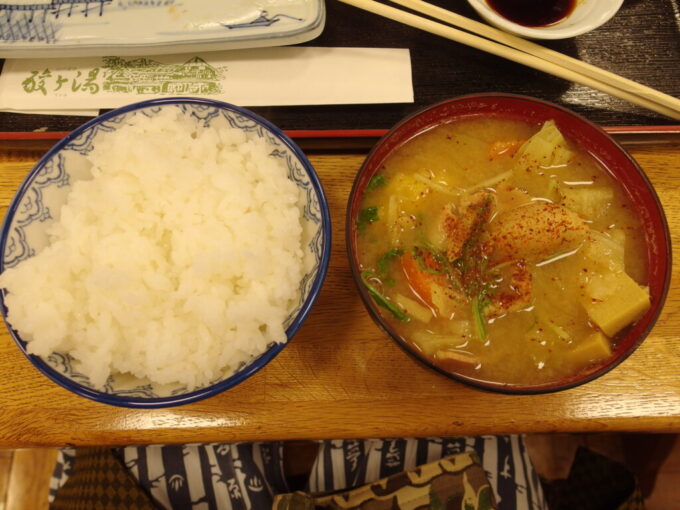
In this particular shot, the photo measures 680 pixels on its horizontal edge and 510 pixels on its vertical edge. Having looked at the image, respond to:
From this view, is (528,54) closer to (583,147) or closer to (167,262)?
(583,147)

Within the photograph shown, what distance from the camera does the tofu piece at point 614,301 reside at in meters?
1.60

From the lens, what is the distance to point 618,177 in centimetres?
182

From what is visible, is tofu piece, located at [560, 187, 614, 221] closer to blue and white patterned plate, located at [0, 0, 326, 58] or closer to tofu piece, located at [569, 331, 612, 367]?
tofu piece, located at [569, 331, 612, 367]

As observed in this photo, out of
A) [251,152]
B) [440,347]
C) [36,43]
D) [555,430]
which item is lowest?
[555,430]

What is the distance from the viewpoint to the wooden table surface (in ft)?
6.01

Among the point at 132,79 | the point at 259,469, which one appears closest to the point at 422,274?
the point at 259,469

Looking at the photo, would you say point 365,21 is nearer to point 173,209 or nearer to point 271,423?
point 173,209

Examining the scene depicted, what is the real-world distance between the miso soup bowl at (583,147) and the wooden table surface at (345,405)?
1.18ft

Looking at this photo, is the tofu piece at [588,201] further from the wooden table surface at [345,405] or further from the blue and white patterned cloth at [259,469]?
the blue and white patterned cloth at [259,469]

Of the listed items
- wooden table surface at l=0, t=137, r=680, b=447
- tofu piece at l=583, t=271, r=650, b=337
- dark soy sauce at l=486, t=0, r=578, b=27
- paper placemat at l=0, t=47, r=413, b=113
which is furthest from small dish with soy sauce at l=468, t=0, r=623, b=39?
wooden table surface at l=0, t=137, r=680, b=447

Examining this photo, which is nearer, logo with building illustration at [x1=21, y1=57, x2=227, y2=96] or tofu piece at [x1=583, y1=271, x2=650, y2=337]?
tofu piece at [x1=583, y1=271, x2=650, y2=337]

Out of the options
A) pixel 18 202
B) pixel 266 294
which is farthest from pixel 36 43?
pixel 266 294

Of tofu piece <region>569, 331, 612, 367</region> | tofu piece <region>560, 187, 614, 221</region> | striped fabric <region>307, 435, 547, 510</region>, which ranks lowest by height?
striped fabric <region>307, 435, 547, 510</region>

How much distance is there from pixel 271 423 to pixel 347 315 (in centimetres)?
50
